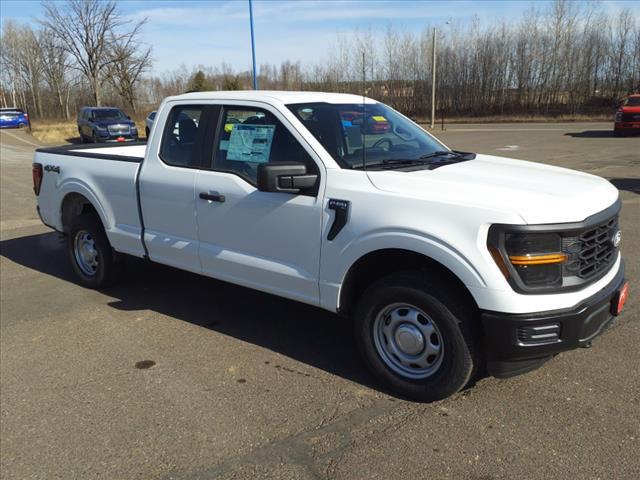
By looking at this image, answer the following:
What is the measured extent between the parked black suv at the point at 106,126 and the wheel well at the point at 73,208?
822 inches

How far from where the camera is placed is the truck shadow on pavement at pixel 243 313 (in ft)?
13.8

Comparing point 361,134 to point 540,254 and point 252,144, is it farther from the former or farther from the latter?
point 540,254

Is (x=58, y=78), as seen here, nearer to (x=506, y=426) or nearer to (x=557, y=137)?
(x=557, y=137)

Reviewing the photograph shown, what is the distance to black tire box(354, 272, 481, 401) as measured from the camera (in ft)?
10.6

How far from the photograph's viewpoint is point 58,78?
6341 centimetres

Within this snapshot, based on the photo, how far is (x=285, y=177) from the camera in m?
3.62

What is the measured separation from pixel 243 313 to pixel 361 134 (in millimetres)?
2037

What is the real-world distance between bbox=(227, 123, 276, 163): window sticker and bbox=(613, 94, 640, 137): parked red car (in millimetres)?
23193

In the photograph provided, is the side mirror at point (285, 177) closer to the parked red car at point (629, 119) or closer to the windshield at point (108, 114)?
the parked red car at point (629, 119)

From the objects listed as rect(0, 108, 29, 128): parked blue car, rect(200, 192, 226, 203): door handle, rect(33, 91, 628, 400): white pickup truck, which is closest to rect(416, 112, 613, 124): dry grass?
rect(0, 108, 29, 128): parked blue car

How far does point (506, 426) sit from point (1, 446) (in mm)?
2905

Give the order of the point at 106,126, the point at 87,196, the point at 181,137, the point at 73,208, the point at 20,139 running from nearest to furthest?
the point at 181,137, the point at 87,196, the point at 73,208, the point at 106,126, the point at 20,139

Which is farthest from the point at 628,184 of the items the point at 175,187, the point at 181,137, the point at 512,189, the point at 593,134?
the point at 593,134

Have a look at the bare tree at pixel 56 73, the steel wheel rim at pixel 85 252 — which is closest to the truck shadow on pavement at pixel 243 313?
the steel wheel rim at pixel 85 252
